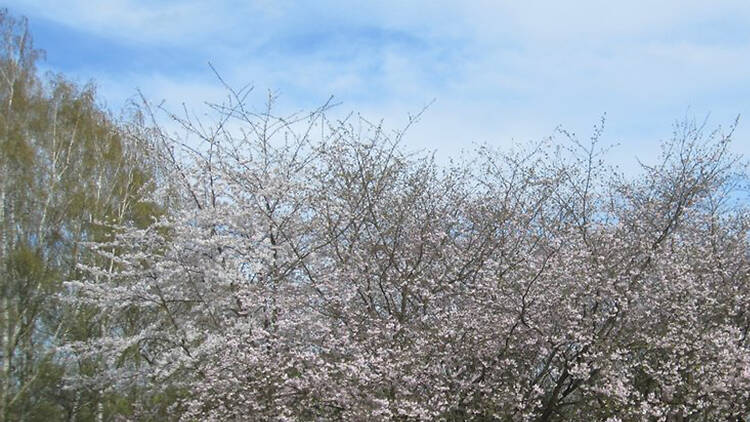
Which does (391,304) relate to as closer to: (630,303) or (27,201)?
(630,303)

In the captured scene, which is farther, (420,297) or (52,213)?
(52,213)

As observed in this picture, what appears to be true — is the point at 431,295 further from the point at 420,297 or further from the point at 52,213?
the point at 52,213

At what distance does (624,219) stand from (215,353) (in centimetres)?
466

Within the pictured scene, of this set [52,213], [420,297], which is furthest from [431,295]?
[52,213]

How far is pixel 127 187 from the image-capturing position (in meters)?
15.1

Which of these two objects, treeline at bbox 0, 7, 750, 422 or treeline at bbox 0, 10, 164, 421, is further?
treeline at bbox 0, 10, 164, 421

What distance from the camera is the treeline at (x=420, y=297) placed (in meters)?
7.18

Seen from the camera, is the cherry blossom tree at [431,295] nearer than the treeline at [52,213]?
Yes

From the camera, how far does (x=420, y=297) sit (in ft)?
26.9

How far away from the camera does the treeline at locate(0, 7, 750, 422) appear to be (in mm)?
7180

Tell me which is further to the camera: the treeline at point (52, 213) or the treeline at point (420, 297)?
the treeline at point (52, 213)

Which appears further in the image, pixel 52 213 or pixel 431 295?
pixel 52 213

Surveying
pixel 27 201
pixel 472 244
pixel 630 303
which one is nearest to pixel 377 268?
pixel 472 244

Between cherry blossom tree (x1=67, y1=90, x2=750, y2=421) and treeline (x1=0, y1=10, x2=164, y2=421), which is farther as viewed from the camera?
treeline (x1=0, y1=10, x2=164, y2=421)
